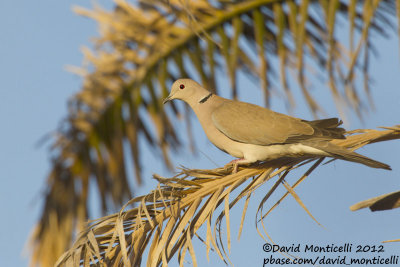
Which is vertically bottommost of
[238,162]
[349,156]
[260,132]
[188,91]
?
[349,156]

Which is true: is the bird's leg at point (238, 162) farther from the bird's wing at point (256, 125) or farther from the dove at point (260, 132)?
the bird's wing at point (256, 125)

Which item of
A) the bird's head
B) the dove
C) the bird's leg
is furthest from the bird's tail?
the bird's head

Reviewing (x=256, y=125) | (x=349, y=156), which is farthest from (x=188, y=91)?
(x=349, y=156)

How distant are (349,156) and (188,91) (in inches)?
71.5

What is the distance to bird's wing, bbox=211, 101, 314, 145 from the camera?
370 centimetres

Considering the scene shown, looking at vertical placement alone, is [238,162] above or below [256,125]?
below

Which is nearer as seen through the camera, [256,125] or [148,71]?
[256,125]

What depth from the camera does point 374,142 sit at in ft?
9.93

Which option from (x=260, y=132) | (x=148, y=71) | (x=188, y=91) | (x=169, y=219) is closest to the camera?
(x=169, y=219)

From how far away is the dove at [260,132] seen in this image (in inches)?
137

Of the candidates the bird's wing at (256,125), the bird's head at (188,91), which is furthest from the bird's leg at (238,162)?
the bird's head at (188,91)

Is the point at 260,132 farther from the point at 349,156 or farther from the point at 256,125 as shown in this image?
the point at 349,156

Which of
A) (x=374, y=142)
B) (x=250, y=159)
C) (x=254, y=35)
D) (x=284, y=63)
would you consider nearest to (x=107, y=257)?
(x=250, y=159)

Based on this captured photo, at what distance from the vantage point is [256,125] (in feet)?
12.7
